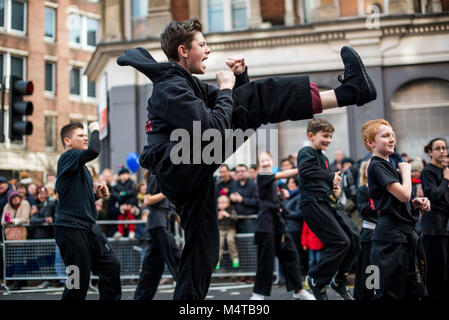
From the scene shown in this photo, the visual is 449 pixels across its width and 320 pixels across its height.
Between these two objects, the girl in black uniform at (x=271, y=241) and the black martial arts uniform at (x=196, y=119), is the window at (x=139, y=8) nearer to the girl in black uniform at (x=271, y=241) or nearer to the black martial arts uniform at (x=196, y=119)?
the girl in black uniform at (x=271, y=241)

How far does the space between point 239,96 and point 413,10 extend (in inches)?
568

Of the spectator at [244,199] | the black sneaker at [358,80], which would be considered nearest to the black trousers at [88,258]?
the black sneaker at [358,80]

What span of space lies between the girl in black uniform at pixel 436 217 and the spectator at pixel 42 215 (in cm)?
692

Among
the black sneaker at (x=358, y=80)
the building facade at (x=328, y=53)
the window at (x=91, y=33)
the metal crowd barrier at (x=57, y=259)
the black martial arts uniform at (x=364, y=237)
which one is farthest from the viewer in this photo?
the window at (x=91, y=33)

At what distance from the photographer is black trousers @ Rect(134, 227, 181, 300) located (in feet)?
23.0

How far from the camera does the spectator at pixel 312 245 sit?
9781 millimetres

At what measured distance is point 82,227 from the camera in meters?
5.58

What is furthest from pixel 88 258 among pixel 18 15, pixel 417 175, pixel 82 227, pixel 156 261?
pixel 18 15

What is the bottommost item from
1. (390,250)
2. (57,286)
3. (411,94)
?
(57,286)

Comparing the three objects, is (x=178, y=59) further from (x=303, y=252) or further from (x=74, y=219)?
(x=303, y=252)

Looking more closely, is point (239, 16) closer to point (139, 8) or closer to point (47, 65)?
point (139, 8)

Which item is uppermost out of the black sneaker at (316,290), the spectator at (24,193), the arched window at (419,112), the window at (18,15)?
the window at (18,15)

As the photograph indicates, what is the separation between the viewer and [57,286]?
34.7 ft

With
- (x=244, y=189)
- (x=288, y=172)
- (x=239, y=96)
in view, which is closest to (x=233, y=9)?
(x=244, y=189)
